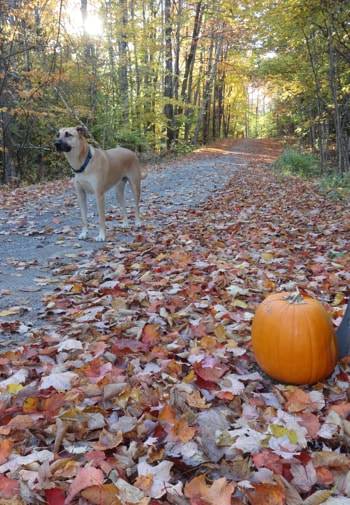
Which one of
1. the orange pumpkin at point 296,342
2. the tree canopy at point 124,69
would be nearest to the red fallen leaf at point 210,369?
the orange pumpkin at point 296,342

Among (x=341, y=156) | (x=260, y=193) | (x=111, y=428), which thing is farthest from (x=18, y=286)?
(x=341, y=156)

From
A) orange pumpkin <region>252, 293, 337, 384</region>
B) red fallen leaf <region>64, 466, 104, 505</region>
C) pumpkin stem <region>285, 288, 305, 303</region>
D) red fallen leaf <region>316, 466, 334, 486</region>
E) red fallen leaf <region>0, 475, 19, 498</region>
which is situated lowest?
red fallen leaf <region>316, 466, 334, 486</region>

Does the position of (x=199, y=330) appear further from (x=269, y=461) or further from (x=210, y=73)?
(x=210, y=73)

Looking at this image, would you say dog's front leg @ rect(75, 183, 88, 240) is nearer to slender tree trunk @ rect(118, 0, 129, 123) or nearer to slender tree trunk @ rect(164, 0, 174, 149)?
slender tree trunk @ rect(118, 0, 129, 123)

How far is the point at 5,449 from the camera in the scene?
6.61ft

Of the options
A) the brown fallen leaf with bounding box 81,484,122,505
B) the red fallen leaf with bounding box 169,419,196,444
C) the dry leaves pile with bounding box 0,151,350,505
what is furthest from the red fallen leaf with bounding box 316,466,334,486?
the brown fallen leaf with bounding box 81,484,122,505

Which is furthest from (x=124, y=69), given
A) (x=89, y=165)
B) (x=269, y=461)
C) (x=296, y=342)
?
(x=269, y=461)

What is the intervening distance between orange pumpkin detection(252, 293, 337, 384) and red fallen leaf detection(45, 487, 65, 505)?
4.38 feet

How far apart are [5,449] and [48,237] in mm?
5112

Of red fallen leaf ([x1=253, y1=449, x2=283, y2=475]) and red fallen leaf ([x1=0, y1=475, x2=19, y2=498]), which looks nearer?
red fallen leaf ([x1=0, y1=475, x2=19, y2=498])

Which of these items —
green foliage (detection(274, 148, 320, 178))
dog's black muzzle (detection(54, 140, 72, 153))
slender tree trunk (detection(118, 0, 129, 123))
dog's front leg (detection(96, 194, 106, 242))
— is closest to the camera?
dog's black muzzle (detection(54, 140, 72, 153))

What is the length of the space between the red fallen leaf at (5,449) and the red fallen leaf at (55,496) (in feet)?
1.06

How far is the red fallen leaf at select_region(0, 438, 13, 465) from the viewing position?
1975 millimetres

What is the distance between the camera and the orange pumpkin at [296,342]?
2521 millimetres
